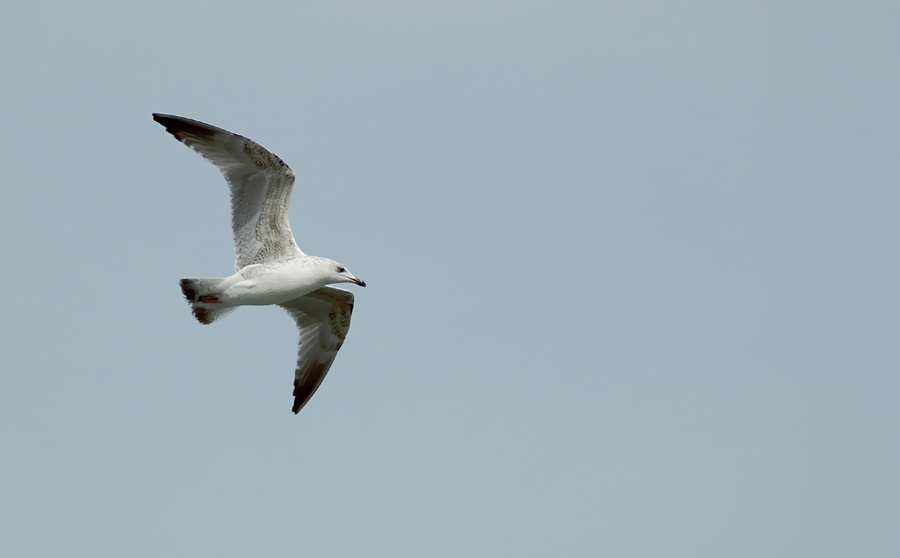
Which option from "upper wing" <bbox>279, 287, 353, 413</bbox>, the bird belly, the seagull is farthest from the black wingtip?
"upper wing" <bbox>279, 287, 353, 413</bbox>

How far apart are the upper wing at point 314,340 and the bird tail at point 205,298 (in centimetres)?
140

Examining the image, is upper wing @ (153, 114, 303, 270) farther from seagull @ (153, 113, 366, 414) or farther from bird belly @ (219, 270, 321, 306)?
bird belly @ (219, 270, 321, 306)

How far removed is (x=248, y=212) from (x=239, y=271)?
70 centimetres

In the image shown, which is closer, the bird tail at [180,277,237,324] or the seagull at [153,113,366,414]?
the seagull at [153,113,366,414]

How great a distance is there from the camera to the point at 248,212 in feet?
43.5

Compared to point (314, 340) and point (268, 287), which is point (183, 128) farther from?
point (314, 340)

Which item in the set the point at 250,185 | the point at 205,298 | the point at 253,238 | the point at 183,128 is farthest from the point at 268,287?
the point at 183,128

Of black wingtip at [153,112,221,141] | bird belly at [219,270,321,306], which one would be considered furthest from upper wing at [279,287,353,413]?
black wingtip at [153,112,221,141]

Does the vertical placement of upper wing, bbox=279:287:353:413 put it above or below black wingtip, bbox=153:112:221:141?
below

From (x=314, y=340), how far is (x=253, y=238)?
86.5 inches

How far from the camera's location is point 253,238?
1337 centimetres

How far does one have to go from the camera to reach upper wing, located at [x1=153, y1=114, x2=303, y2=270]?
42.1 feet

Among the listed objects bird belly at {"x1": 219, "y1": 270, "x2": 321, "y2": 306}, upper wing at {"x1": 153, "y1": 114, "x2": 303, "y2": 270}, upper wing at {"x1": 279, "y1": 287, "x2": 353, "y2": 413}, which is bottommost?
upper wing at {"x1": 279, "y1": 287, "x2": 353, "y2": 413}

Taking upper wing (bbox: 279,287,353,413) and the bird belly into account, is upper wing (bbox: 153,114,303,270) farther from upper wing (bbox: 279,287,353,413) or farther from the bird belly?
upper wing (bbox: 279,287,353,413)
